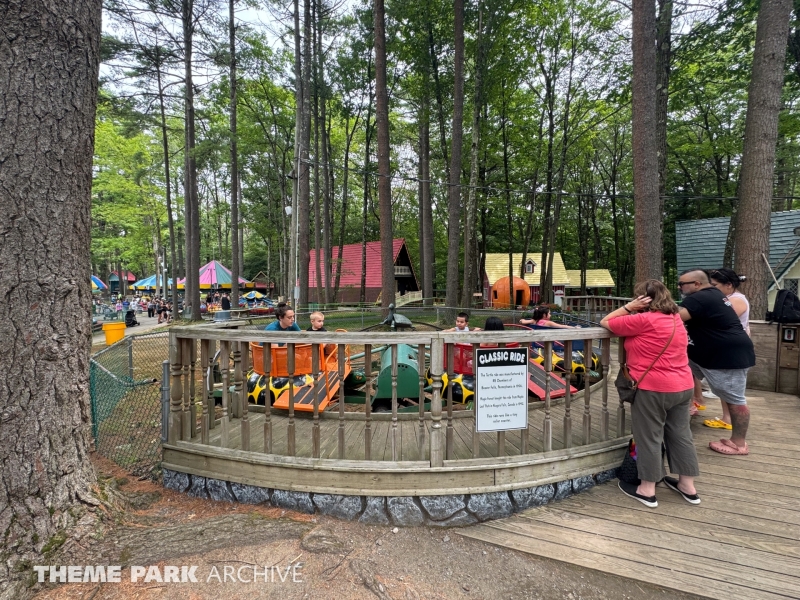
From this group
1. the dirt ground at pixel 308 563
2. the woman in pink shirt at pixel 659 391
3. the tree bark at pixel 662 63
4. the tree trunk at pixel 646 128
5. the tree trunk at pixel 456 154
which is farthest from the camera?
the tree trunk at pixel 456 154

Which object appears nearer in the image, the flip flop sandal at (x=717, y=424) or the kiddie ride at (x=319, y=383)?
the flip flop sandal at (x=717, y=424)

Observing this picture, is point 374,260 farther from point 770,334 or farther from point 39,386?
point 39,386

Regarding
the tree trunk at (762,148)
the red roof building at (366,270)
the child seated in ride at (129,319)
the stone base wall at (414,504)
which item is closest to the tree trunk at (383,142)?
the tree trunk at (762,148)

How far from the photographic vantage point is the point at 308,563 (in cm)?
219

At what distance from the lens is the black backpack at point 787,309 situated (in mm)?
5121

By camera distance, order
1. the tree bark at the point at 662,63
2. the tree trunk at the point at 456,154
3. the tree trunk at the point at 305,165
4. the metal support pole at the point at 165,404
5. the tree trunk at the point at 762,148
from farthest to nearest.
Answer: the tree trunk at the point at 305,165 → the tree trunk at the point at 456,154 → the tree bark at the point at 662,63 → the tree trunk at the point at 762,148 → the metal support pole at the point at 165,404

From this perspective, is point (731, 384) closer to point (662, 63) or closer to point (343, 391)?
point (343, 391)

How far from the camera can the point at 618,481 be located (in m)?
3.04

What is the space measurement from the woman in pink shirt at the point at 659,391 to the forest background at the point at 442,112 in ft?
29.9

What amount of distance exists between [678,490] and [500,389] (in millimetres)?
1536

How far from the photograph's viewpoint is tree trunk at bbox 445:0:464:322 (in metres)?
12.3

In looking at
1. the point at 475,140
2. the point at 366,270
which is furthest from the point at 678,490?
the point at 366,270

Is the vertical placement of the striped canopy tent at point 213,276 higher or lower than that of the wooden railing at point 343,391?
higher

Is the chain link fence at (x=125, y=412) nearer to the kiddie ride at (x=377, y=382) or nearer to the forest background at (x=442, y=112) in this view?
the kiddie ride at (x=377, y=382)
